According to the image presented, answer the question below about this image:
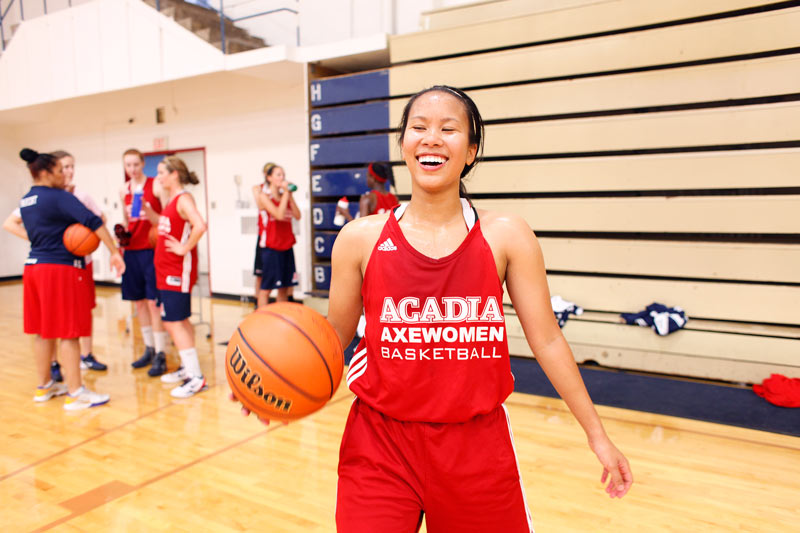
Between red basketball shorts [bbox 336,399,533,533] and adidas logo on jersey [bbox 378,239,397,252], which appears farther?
adidas logo on jersey [bbox 378,239,397,252]

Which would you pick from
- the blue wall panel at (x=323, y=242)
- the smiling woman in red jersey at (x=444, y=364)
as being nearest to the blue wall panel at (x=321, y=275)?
the blue wall panel at (x=323, y=242)

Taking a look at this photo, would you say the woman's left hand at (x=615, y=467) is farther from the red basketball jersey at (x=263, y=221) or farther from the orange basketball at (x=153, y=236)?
the red basketball jersey at (x=263, y=221)

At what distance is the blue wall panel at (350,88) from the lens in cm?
584

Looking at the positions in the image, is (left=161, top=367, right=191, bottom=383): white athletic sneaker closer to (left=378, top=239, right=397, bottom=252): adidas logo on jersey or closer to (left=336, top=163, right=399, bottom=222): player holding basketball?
(left=336, top=163, right=399, bottom=222): player holding basketball

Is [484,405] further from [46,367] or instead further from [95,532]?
[46,367]

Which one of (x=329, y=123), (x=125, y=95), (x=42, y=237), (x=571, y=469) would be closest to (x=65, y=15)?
(x=125, y=95)

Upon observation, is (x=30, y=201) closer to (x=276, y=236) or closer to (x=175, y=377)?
(x=175, y=377)

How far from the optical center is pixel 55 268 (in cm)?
367

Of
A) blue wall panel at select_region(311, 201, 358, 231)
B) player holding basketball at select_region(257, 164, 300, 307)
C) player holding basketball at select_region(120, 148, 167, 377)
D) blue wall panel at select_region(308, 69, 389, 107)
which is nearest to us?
player holding basketball at select_region(120, 148, 167, 377)

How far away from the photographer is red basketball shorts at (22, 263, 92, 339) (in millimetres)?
3654

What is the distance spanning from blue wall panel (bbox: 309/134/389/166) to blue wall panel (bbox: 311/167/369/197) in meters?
0.10

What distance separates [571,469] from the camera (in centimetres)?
282

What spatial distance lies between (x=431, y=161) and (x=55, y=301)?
132 inches

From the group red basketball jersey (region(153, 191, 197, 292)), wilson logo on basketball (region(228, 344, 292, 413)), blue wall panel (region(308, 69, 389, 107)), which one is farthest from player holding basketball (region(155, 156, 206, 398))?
wilson logo on basketball (region(228, 344, 292, 413))
